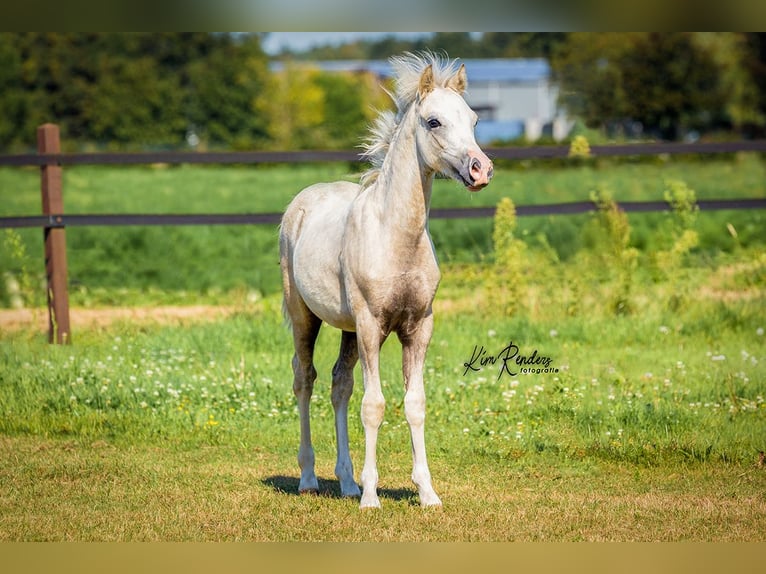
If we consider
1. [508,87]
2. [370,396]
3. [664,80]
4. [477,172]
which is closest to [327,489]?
[370,396]

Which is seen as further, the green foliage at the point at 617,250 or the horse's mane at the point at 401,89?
the green foliage at the point at 617,250

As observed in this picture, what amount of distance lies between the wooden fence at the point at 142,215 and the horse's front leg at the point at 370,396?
4.49 m

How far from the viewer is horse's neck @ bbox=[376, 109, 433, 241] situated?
5781 mm

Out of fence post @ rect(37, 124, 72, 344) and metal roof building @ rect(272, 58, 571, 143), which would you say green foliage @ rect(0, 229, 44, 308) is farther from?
metal roof building @ rect(272, 58, 571, 143)

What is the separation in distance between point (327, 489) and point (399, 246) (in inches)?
71.3

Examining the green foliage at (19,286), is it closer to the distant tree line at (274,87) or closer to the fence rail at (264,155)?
the fence rail at (264,155)

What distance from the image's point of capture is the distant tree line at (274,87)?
33188mm

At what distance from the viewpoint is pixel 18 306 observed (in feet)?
40.0

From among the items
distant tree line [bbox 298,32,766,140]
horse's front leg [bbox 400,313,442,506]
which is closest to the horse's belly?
horse's front leg [bbox 400,313,442,506]

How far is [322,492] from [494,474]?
1179 millimetres

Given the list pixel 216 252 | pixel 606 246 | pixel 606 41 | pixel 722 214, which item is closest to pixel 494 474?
pixel 606 246

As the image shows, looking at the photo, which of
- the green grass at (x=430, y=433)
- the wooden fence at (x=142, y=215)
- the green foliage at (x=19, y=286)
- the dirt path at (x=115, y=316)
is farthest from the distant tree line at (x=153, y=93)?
the green grass at (x=430, y=433)

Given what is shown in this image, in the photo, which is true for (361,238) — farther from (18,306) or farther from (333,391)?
(18,306)

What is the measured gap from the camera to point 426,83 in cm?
570
